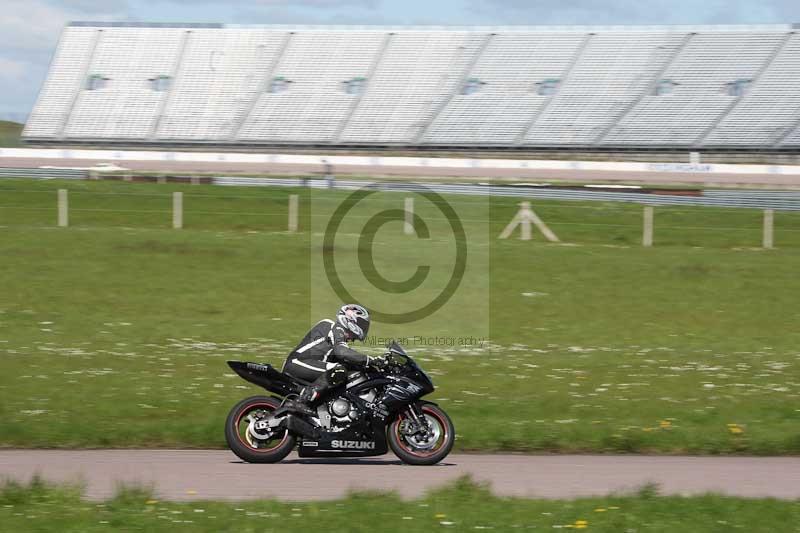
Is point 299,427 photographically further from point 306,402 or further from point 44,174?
point 44,174

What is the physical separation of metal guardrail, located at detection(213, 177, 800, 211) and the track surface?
81.7 feet

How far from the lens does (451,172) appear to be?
54.9 meters

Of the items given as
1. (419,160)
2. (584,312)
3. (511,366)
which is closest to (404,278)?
(584,312)

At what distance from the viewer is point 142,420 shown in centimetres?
1155

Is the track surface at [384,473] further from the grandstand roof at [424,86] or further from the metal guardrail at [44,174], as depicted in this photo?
the grandstand roof at [424,86]

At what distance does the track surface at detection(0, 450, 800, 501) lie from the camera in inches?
347

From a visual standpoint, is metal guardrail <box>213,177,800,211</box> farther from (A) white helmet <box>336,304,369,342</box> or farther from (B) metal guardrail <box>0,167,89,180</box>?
(A) white helmet <box>336,304,369,342</box>

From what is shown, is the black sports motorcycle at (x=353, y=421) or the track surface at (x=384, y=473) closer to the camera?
the track surface at (x=384, y=473)

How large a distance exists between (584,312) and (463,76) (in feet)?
189

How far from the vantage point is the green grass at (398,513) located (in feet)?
23.4

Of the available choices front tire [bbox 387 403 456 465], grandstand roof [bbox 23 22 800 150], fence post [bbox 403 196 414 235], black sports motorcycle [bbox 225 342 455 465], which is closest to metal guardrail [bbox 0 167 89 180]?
fence post [bbox 403 196 414 235]

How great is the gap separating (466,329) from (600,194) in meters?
22.1

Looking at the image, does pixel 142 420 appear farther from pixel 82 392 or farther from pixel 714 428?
pixel 714 428

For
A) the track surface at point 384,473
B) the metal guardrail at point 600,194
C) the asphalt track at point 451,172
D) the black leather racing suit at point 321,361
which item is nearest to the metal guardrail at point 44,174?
the metal guardrail at point 600,194
